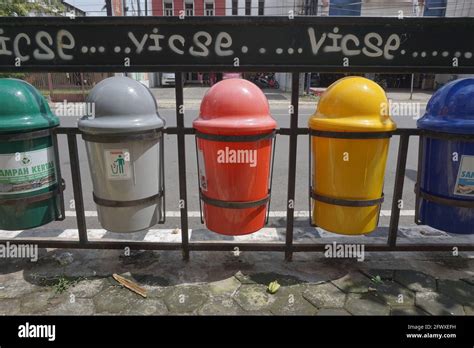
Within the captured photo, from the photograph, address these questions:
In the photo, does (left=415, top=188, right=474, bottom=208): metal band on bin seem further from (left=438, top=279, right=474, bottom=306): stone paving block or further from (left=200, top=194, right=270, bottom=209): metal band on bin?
(left=200, top=194, right=270, bottom=209): metal band on bin

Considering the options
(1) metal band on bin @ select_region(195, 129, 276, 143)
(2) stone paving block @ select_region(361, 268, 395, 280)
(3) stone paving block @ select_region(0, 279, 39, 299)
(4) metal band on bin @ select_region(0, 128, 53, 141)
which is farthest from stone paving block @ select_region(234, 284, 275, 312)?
(4) metal band on bin @ select_region(0, 128, 53, 141)

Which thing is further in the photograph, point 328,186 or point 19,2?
point 19,2

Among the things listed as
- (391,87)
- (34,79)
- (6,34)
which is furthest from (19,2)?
(391,87)

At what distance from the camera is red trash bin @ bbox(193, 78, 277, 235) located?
2600 millimetres

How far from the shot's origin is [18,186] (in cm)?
272

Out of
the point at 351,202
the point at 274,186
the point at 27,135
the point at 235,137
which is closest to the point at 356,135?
the point at 351,202

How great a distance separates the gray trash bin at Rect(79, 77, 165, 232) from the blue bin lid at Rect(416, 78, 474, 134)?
6.82 feet

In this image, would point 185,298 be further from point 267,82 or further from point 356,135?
point 267,82

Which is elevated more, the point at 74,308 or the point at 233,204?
the point at 233,204

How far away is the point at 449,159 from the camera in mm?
2684

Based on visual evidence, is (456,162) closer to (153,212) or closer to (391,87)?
(153,212)

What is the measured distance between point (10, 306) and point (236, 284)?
1622mm

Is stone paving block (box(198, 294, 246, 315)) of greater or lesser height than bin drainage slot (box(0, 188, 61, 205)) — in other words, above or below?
below
